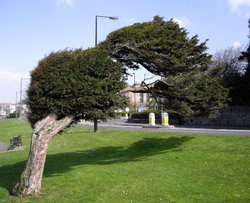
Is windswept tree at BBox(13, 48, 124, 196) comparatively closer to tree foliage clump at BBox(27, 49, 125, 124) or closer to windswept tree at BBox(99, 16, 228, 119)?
tree foliage clump at BBox(27, 49, 125, 124)

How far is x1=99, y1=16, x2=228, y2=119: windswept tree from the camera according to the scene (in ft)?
47.9

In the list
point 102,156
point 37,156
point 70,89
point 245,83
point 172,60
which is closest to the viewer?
point 37,156

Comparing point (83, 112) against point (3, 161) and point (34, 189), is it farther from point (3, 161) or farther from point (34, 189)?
point (3, 161)

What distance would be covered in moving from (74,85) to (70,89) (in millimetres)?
180

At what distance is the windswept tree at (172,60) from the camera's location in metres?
14.6

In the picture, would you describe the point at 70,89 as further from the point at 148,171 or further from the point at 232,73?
the point at 232,73

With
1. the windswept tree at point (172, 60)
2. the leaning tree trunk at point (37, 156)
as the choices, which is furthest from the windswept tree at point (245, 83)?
the leaning tree trunk at point (37, 156)

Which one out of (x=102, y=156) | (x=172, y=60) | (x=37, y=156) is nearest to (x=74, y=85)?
(x=37, y=156)

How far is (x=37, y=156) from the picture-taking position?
39.2 feet

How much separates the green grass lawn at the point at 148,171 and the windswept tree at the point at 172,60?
223 centimetres

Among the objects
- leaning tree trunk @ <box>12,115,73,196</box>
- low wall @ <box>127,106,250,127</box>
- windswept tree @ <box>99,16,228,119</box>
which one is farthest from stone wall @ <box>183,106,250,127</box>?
leaning tree trunk @ <box>12,115,73,196</box>

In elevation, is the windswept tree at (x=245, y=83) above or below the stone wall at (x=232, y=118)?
above

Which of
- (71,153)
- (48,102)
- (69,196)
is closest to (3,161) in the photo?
(71,153)

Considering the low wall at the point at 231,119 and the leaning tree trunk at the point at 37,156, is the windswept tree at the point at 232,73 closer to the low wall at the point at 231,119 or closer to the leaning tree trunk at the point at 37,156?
the low wall at the point at 231,119
